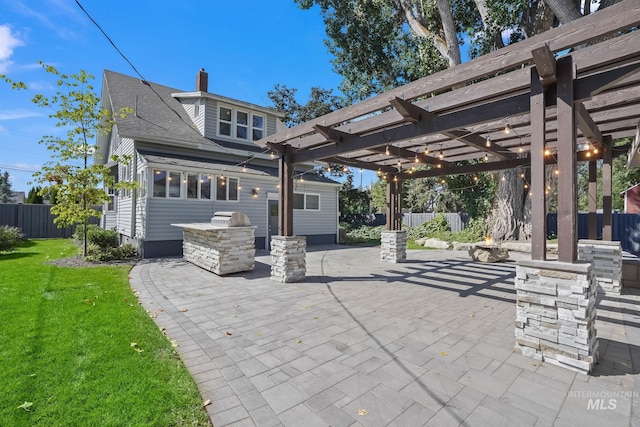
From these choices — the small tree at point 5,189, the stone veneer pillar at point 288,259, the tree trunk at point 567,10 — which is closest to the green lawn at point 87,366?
the stone veneer pillar at point 288,259

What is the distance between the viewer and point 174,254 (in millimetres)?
10219

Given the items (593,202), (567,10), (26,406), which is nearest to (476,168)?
(593,202)

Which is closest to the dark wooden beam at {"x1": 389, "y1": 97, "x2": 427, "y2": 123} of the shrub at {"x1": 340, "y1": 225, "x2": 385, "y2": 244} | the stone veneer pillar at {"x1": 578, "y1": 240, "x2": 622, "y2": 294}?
the stone veneer pillar at {"x1": 578, "y1": 240, "x2": 622, "y2": 294}

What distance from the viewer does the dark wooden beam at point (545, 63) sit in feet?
9.12

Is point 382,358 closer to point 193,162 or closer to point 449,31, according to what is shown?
point 193,162

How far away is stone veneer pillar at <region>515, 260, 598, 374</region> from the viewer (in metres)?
2.82

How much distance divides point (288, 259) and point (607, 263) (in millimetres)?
6271

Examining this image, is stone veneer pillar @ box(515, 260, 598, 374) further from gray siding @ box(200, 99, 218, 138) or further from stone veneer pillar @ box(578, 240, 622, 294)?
gray siding @ box(200, 99, 218, 138)

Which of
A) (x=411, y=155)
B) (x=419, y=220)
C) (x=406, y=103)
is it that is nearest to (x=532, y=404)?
(x=406, y=103)

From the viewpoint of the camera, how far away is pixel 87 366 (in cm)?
285

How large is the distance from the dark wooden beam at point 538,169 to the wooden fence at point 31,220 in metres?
20.5

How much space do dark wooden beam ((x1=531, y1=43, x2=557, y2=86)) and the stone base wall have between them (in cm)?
630

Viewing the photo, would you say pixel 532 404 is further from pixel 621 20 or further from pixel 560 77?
pixel 621 20

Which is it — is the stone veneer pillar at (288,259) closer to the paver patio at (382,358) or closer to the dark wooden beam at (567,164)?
the paver patio at (382,358)
